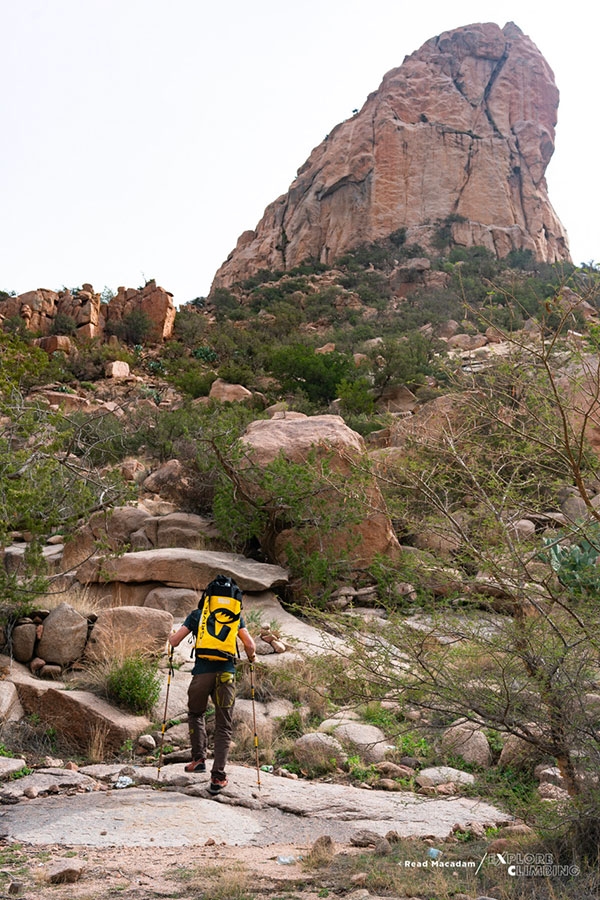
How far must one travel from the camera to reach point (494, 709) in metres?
3.83

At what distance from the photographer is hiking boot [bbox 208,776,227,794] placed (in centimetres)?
514

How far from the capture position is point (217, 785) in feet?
16.9

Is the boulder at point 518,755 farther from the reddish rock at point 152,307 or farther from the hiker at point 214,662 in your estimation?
the reddish rock at point 152,307

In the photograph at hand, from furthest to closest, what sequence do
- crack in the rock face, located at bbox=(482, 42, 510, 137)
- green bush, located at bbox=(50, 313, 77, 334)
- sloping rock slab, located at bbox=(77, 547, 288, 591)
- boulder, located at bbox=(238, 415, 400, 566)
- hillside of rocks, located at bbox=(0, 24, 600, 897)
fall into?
crack in the rock face, located at bbox=(482, 42, 510, 137)
green bush, located at bbox=(50, 313, 77, 334)
boulder, located at bbox=(238, 415, 400, 566)
sloping rock slab, located at bbox=(77, 547, 288, 591)
hillside of rocks, located at bbox=(0, 24, 600, 897)

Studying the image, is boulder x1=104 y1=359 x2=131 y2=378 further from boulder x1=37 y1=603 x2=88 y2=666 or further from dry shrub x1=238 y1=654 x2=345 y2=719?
dry shrub x1=238 y1=654 x2=345 y2=719

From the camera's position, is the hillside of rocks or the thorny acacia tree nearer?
the thorny acacia tree

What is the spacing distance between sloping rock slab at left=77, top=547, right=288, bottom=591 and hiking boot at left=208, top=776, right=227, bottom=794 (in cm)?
430

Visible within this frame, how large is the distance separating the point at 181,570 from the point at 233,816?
4.98 metres

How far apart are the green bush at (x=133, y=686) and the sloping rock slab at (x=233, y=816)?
5.04 feet

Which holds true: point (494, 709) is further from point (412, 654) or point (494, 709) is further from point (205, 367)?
point (205, 367)

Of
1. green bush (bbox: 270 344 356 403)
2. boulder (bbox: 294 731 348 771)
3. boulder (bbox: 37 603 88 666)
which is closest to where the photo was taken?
boulder (bbox: 294 731 348 771)

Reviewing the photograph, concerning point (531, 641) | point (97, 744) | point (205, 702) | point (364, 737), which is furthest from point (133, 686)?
point (531, 641)

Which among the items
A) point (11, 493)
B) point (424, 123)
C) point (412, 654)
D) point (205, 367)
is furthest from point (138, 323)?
point (424, 123)

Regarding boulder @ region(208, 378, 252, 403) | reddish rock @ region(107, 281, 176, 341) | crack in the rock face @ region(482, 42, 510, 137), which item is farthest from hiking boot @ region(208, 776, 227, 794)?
crack in the rock face @ region(482, 42, 510, 137)
